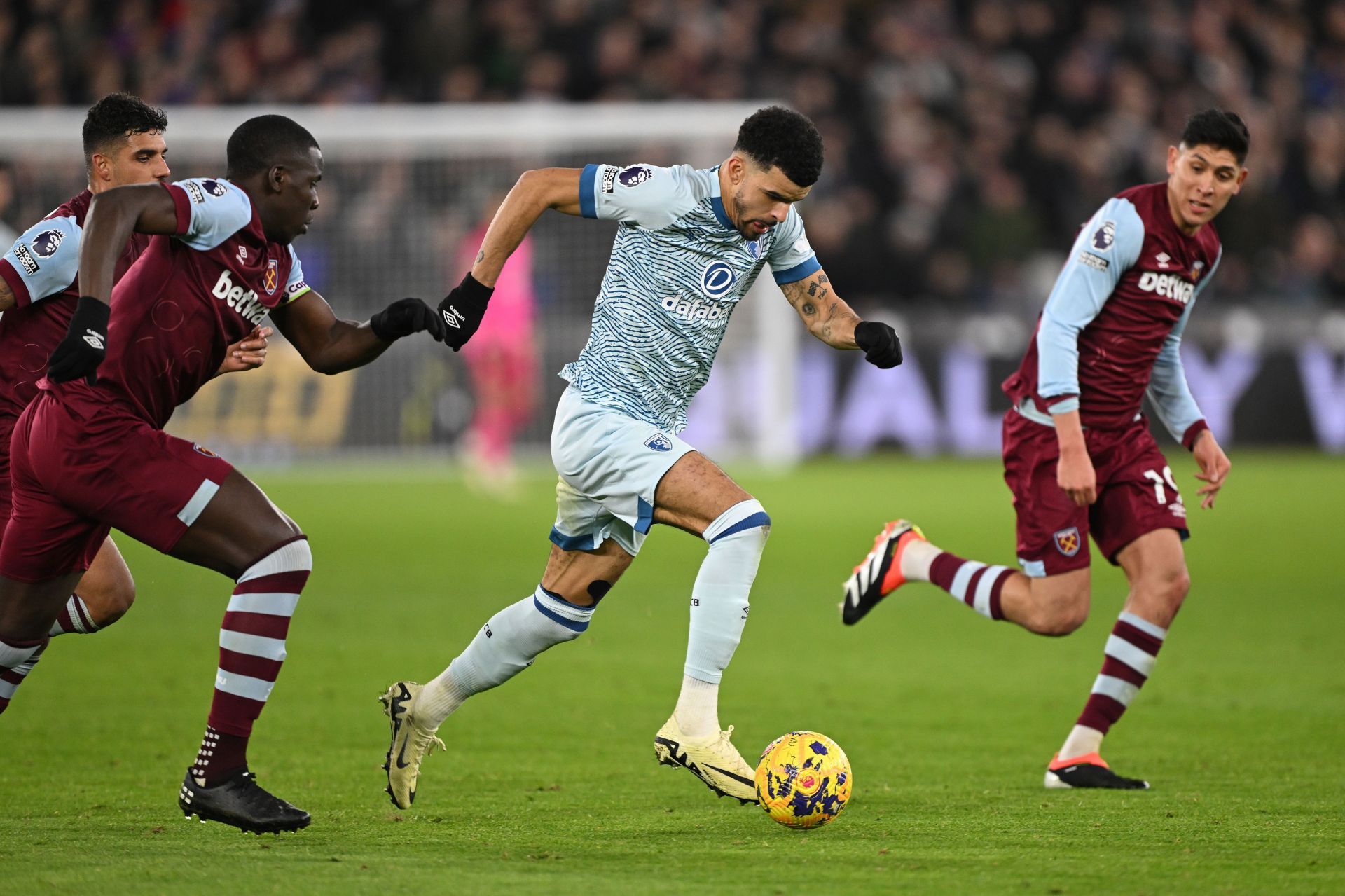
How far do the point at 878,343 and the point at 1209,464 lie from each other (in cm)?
174

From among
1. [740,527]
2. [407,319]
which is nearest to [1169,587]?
[740,527]

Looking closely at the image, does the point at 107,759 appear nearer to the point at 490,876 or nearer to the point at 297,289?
the point at 297,289

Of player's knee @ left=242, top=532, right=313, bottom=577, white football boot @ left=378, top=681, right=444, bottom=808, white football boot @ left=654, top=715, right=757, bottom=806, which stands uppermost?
player's knee @ left=242, top=532, right=313, bottom=577

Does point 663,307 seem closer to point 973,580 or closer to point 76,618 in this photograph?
point 973,580

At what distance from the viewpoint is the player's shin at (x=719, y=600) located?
17.7 ft

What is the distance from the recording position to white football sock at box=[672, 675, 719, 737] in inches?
210

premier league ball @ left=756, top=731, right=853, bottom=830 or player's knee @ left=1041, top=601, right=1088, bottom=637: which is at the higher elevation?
player's knee @ left=1041, top=601, right=1088, bottom=637

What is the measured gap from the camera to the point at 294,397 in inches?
739

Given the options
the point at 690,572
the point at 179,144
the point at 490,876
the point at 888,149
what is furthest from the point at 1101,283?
the point at 888,149

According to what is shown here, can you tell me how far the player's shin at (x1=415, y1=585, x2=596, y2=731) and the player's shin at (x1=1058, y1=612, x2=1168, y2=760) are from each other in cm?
189

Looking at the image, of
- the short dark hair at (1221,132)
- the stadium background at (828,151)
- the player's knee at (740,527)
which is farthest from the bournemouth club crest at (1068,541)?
the stadium background at (828,151)

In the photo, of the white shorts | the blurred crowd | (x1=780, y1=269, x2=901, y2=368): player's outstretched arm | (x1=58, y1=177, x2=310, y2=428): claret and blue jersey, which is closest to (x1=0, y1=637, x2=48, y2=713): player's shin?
(x1=58, y1=177, x2=310, y2=428): claret and blue jersey

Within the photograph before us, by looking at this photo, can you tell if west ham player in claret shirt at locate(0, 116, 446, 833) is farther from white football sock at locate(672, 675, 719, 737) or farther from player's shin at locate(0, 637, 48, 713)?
white football sock at locate(672, 675, 719, 737)

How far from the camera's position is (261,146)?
205 inches
